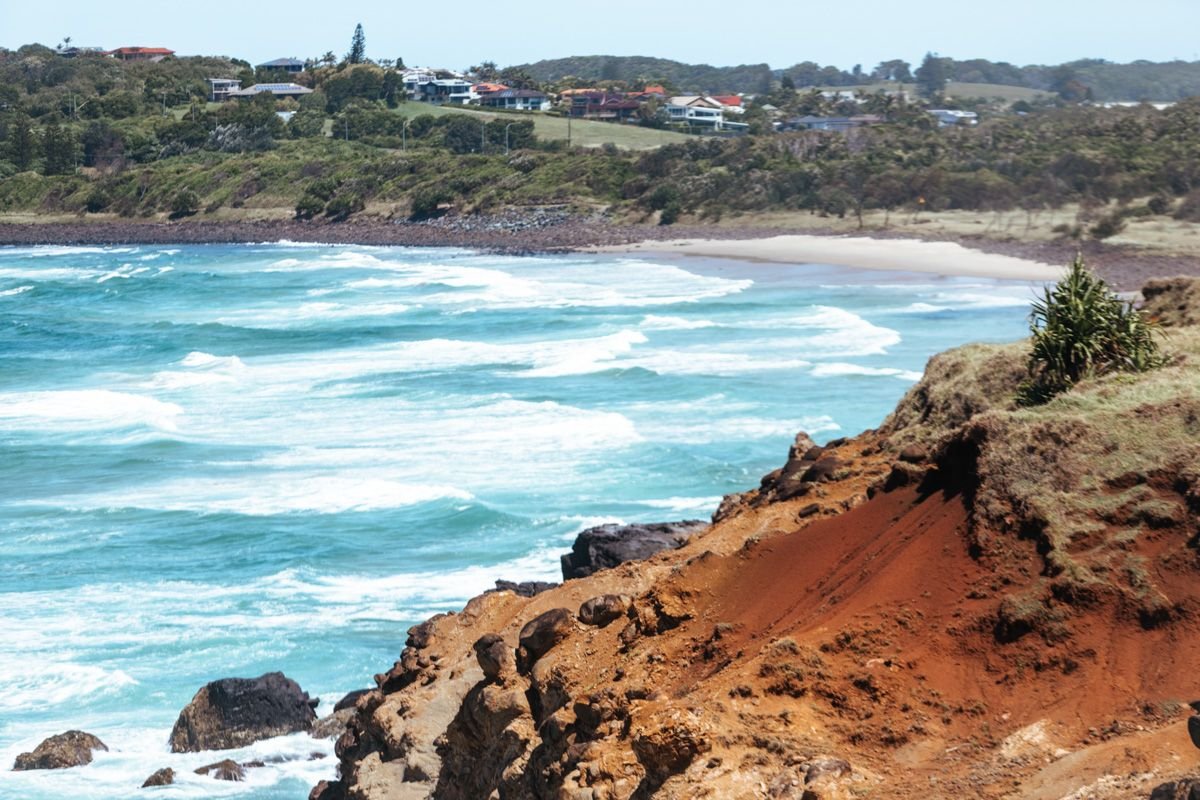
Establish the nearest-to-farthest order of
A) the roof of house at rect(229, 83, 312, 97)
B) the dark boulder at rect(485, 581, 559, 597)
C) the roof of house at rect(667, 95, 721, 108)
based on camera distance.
Result: the dark boulder at rect(485, 581, 559, 597)
the roof of house at rect(229, 83, 312, 97)
the roof of house at rect(667, 95, 721, 108)

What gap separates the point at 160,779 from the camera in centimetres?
1430

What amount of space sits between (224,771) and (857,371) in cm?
2363

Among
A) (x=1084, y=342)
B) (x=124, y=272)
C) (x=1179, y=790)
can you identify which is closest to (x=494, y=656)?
(x=1084, y=342)

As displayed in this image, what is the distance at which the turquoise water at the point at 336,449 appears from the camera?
1766 centimetres

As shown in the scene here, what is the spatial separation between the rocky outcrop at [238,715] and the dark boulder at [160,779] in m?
0.82

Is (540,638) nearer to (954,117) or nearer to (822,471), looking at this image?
(822,471)

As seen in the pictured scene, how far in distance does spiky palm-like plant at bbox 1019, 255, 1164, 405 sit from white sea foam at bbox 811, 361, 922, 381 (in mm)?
23814

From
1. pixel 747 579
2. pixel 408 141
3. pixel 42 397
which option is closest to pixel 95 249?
pixel 408 141

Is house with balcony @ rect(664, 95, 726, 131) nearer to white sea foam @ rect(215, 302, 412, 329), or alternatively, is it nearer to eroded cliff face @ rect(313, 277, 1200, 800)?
white sea foam @ rect(215, 302, 412, 329)

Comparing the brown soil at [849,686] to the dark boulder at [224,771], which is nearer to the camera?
the brown soil at [849,686]

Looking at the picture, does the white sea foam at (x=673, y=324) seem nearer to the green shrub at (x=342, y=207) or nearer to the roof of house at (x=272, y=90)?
the green shrub at (x=342, y=207)

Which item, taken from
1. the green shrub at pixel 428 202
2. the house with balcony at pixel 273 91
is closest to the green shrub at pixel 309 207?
the green shrub at pixel 428 202

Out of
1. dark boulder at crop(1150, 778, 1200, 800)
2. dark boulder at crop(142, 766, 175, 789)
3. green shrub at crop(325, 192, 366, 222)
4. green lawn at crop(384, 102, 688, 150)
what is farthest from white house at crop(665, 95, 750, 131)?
dark boulder at crop(1150, 778, 1200, 800)

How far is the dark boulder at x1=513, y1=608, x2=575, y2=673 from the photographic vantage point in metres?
9.14
